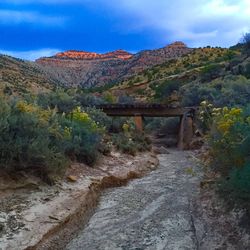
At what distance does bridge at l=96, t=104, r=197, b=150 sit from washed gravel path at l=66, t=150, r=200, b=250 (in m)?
16.5

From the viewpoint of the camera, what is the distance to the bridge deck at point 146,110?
3095 cm

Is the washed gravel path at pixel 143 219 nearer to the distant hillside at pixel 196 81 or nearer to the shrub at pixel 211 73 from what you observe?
the distant hillside at pixel 196 81

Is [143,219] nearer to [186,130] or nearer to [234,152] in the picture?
[234,152]

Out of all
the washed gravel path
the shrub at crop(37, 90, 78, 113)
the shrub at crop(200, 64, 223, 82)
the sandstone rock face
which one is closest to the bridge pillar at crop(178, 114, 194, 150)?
the shrub at crop(37, 90, 78, 113)

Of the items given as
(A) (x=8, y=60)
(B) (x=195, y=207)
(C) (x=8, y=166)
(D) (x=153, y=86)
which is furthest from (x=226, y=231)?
(A) (x=8, y=60)

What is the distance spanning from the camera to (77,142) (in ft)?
48.6

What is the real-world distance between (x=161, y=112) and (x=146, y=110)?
3.82 feet

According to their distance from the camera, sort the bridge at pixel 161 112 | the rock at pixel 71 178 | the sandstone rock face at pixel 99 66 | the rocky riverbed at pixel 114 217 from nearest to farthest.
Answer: the rocky riverbed at pixel 114 217
the rock at pixel 71 178
the bridge at pixel 161 112
the sandstone rock face at pixel 99 66

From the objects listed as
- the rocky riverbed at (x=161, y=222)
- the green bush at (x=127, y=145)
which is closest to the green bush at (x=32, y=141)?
A: the rocky riverbed at (x=161, y=222)

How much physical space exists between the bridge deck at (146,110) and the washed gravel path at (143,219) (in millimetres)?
16828

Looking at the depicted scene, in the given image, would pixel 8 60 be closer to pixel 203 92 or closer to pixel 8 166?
pixel 203 92

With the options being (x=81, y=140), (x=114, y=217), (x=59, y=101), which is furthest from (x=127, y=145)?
(x=114, y=217)

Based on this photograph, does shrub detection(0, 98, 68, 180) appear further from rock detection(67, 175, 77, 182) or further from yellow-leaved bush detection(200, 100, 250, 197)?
yellow-leaved bush detection(200, 100, 250, 197)

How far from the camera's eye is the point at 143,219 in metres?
9.62
